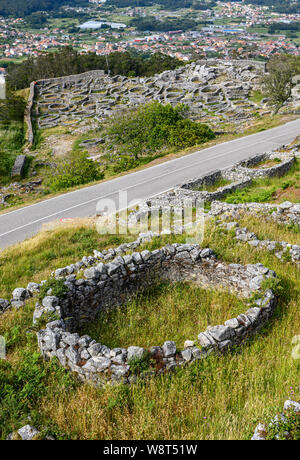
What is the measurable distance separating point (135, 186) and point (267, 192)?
379 inches

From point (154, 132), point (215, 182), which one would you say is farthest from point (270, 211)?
point (154, 132)

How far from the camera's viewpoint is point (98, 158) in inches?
1681

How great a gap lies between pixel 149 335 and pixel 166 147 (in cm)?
3286

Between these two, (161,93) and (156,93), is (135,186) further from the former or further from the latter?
(161,93)

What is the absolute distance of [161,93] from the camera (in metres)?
66.5

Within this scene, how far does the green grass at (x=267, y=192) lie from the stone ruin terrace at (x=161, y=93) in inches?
1147

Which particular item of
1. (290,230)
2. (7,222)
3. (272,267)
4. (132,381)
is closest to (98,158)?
(7,222)

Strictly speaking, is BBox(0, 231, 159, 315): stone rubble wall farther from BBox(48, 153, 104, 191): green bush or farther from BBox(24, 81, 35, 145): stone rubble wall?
BBox(24, 81, 35, 145): stone rubble wall

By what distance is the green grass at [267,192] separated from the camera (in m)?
16.9

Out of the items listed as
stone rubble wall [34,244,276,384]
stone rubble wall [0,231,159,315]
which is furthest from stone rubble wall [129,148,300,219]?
stone rubble wall [34,244,276,384]

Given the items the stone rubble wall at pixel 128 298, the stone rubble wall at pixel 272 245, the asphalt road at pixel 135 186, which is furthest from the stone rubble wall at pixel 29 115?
the stone rubble wall at pixel 128 298

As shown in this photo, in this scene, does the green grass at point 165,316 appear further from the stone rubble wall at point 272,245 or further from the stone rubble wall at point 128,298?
the stone rubble wall at point 272,245

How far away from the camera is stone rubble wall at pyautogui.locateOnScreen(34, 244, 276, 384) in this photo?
231 inches

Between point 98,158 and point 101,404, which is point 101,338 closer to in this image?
point 101,404
